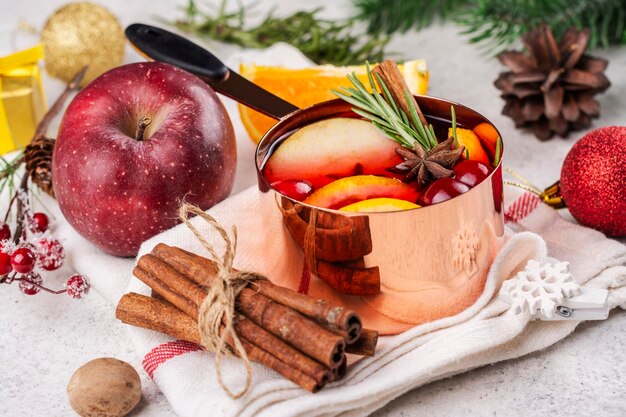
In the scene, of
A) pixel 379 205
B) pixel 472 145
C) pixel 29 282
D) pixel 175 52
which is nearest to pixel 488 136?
pixel 472 145

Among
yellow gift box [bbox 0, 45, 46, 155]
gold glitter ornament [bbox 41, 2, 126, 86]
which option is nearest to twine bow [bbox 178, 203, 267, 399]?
yellow gift box [bbox 0, 45, 46, 155]

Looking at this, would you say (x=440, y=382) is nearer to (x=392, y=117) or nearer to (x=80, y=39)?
(x=392, y=117)

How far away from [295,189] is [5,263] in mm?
476

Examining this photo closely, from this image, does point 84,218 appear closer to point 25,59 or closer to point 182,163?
point 182,163

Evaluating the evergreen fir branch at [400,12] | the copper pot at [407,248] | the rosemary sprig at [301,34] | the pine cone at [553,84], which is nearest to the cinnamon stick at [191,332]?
the copper pot at [407,248]

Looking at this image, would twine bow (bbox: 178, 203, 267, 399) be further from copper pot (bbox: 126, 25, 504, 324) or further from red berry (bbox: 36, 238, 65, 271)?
red berry (bbox: 36, 238, 65, 271)

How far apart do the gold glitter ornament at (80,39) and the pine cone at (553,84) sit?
880 mm

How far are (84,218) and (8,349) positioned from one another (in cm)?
23

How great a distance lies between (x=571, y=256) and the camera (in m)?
1.28

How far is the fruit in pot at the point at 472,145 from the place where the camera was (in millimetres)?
1197

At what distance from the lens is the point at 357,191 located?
3.59ft

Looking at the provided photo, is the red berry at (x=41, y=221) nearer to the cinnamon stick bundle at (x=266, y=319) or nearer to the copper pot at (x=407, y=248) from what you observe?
the cinnamon stick bundle at (x=266, y=319)

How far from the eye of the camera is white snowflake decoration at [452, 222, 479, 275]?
3.51 feet

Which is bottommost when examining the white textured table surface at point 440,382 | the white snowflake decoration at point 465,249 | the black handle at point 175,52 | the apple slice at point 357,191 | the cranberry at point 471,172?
the white textured table surface at point 440,382
